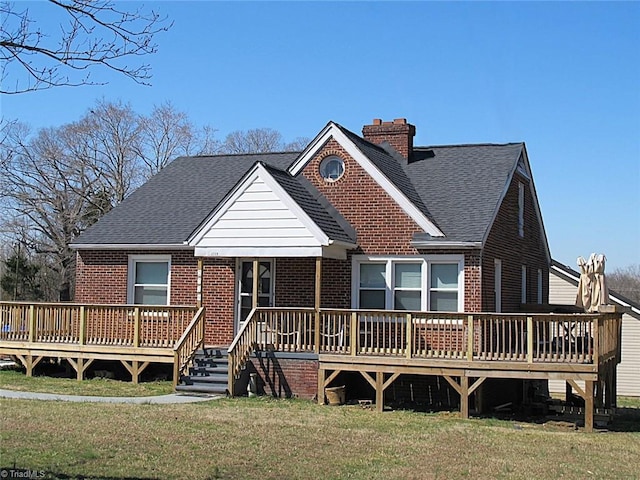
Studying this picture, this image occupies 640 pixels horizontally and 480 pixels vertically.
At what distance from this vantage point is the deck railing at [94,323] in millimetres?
20672

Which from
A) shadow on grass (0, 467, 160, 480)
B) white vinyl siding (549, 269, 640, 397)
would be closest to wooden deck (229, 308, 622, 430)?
shadow on grass (0, 467, 160, 480)

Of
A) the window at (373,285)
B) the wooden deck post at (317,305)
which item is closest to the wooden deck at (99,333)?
the wooden deck post at (317,305)

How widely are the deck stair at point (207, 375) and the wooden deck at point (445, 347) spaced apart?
475 mm

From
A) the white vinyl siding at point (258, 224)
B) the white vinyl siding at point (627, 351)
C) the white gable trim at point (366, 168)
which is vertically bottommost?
the white vinyl siding at point (627, 351)

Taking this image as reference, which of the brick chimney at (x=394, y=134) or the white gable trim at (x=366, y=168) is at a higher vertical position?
the brick chimney at (x=394, y=134)

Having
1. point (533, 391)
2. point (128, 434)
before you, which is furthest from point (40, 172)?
point (128, 434)

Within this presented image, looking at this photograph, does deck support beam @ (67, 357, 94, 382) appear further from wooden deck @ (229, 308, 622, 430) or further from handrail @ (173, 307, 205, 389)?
wooden deck @ (229, 308, 622, 430)

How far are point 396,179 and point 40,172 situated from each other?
1214 inches

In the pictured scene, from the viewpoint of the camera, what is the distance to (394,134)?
23672 millimetres

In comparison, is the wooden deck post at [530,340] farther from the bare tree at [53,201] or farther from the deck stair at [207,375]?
the bare tree at [53,201]

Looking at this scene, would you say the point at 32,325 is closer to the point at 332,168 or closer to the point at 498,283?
the point at 332,168

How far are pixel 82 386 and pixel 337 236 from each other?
23.0ft

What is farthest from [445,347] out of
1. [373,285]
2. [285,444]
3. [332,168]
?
[285,444]

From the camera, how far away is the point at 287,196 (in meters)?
19.4
